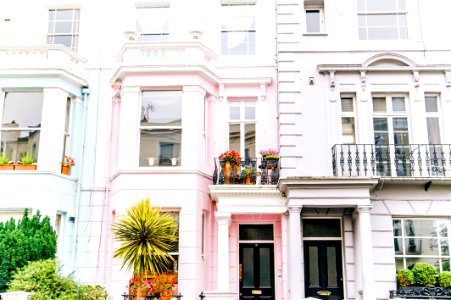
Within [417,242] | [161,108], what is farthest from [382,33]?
[161,108]

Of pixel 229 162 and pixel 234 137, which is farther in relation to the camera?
pixel 234 137

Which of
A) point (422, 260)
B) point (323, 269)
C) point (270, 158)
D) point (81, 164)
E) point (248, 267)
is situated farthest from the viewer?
point (81, 164)

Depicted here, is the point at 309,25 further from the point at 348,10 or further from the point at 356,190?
the point at 356,190

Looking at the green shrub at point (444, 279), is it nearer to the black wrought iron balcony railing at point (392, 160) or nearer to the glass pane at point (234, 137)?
the black wrought iron balcony railing at point (392, 160)

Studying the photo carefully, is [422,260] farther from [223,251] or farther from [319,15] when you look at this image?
[319,15]

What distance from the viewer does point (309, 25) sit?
14727 millimetres

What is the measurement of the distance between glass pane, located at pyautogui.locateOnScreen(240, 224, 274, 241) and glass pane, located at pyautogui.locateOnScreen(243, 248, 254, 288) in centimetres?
34

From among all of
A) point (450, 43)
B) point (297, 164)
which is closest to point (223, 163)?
point (297, 164)

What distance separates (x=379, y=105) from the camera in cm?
1388

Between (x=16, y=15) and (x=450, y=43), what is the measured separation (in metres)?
13.1

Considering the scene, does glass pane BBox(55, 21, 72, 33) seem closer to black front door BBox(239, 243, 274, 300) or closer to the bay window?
the bay window

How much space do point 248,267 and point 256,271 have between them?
0.79 ft

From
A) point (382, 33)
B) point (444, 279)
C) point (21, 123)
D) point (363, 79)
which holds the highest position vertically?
point (382, 33)

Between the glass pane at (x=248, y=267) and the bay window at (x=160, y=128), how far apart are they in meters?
3.12
